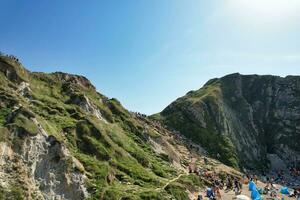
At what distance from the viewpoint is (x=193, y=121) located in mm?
134875

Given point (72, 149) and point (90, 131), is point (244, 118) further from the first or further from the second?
point (72, 149)

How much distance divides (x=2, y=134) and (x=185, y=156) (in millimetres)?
52482

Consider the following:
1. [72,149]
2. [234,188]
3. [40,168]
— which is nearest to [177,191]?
[72,149]

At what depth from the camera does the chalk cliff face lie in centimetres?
12962

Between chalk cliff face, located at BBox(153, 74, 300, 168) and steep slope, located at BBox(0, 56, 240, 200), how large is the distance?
4246 cm

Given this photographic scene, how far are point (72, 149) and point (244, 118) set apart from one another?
109 metres

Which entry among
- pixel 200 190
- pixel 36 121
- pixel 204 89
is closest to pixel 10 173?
pixel 36 121

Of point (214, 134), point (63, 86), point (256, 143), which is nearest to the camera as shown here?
point (63, 86)

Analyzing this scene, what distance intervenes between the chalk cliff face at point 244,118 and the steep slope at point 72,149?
42.5 m

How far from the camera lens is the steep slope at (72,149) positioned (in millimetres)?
49281

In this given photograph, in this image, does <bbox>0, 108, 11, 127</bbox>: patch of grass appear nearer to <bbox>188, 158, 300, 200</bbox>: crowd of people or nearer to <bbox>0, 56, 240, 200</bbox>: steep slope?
<bbox>0, 56, 240, 200</bbox>: steep slope

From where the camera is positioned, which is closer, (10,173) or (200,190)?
(10,173)

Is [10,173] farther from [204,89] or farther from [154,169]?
[204,89]

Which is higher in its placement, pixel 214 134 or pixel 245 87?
pixel 245 87
